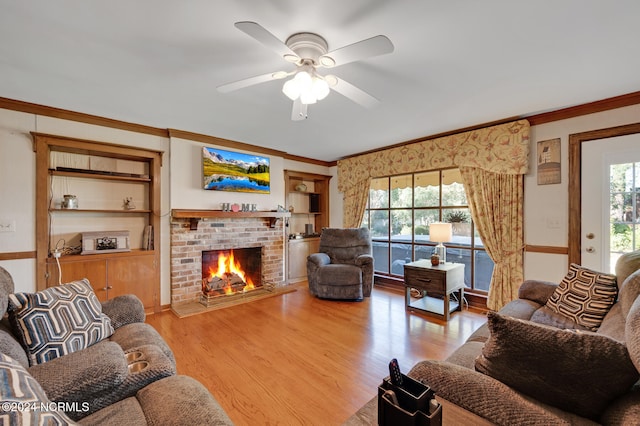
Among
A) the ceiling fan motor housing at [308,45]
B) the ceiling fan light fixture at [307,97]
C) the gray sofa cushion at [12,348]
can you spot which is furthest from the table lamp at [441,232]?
the gray sofa cushion at [12,348]

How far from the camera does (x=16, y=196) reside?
2.67 meters

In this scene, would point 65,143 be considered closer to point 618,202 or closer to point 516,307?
point 516,307

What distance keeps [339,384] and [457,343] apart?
1.29m

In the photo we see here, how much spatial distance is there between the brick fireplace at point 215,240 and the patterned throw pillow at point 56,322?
73.7 inches

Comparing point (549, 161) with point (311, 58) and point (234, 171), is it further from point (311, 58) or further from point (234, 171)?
point (234, 171)

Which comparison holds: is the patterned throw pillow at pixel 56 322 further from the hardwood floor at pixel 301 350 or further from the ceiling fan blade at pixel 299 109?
the ceiling fan blade at pixel 299 109

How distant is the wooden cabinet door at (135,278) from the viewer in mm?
3119

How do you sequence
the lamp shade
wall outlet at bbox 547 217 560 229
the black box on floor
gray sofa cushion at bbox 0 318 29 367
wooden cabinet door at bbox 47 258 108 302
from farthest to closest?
1. the lamp shade
2. wall outlet at bbox 547 217 560 229
3. wooden cabinet door at bbox 47 258 108 302
4. gray sofa cushion at bbox 0 318 29 367
5. the black box on floor

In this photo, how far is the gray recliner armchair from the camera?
379 cm

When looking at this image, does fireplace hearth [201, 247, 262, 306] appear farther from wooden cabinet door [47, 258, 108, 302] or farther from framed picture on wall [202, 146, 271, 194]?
wooden cabinet door [47, 258, 108, 302]

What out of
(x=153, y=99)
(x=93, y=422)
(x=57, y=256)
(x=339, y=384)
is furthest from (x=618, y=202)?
(x=57, y=256)

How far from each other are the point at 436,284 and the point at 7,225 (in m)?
4.46

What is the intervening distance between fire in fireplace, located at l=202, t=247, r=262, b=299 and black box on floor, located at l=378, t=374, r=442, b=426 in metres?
3.27

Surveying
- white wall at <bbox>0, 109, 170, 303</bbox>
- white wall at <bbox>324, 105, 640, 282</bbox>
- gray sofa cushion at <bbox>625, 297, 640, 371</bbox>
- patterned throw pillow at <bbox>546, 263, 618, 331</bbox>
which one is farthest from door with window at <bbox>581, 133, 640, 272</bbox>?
white wall at <bbox>0, 109, 170, 303</bbox>
